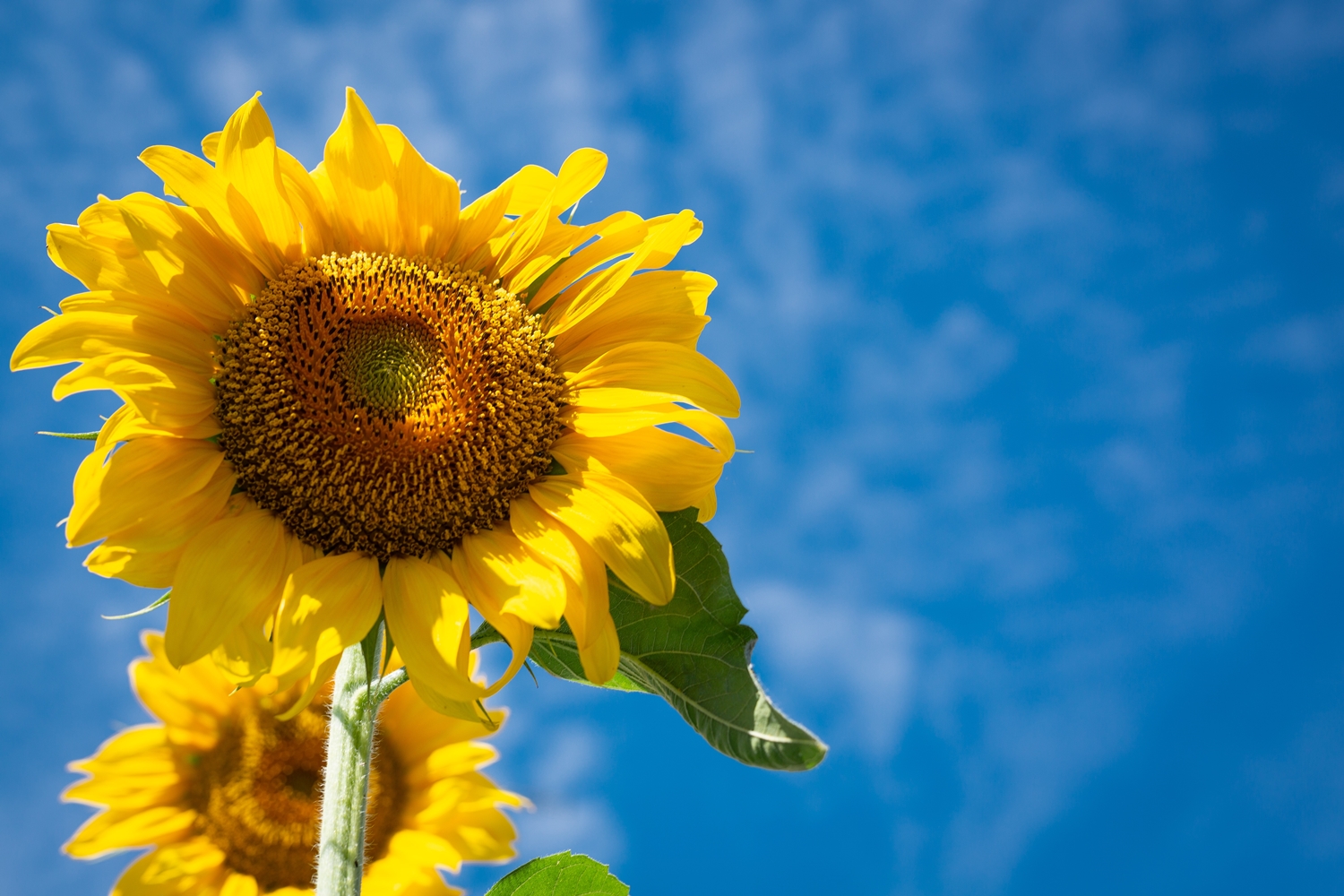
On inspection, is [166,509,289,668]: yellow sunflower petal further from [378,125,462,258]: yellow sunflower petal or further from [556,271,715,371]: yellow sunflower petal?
[556,271,715,371]: yellow sunflower petal

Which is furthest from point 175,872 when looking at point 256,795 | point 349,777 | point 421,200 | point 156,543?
point 421,200

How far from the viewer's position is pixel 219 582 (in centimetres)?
252

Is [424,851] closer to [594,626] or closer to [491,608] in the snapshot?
[491,608]

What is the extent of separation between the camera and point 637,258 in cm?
286

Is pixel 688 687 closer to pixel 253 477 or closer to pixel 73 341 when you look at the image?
pixel 253 477

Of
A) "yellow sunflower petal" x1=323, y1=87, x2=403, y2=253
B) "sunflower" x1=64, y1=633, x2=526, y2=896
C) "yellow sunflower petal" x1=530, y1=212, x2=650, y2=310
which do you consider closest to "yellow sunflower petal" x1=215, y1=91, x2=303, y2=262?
"yellow sunflower petal" x1=323, y1=87, x2=403, y2=253

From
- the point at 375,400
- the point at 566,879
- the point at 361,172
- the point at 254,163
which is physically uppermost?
the point at 361,172

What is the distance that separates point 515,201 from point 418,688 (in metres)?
1.39

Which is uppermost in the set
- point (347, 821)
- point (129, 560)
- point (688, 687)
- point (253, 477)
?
Answer: point (253, 477)

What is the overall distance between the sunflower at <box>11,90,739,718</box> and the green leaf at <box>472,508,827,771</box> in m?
0.14

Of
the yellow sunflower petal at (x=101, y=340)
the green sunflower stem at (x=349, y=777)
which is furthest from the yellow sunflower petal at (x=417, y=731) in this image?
the yellow sunflower petal at (x=101, y=340)

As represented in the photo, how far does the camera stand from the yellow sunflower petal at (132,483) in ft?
8.11

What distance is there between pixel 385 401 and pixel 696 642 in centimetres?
107

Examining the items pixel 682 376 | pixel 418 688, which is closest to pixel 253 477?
pixel 418 688
